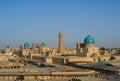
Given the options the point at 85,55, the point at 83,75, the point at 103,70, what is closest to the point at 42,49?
the point at 85,55

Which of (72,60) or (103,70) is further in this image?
(72,60)

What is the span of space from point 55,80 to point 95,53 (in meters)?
33.7

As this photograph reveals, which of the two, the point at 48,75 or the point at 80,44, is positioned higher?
the point at 80,44

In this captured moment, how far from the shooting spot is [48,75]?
33625mm

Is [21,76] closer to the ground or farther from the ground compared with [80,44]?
closer to the ground

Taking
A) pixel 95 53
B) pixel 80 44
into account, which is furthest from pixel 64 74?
pixel 80 44

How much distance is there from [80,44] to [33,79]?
151ft

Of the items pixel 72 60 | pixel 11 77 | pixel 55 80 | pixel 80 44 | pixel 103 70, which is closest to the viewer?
pixel 55 80

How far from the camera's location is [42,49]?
96312 millimetres

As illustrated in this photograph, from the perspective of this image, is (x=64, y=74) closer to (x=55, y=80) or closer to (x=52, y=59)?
(x=55, y=80)

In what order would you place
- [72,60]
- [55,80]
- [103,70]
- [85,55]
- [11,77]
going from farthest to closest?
[85,55] → [72,60] → [103,70] → [11,77] → [55,80]

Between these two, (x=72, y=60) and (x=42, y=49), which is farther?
(x=42, y=49)

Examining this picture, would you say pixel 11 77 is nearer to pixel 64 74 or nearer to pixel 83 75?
pixel 64 74

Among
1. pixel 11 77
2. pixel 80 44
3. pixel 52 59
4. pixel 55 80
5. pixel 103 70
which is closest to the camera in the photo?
pixel 55 80
